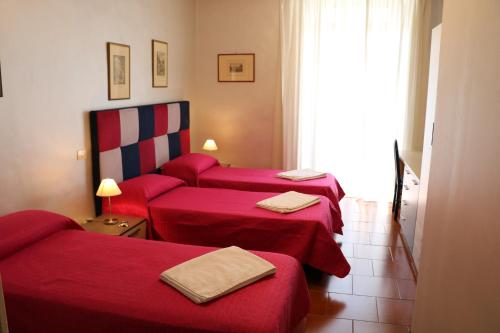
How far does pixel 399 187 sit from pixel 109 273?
3376mm

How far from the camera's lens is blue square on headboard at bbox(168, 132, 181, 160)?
15.2ft

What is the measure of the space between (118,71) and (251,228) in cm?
184

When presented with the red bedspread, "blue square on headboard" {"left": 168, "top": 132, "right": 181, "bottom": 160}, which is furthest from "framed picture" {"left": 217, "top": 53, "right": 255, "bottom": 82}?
the red bedspread

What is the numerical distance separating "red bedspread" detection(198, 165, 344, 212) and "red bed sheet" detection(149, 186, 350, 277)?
0.53m

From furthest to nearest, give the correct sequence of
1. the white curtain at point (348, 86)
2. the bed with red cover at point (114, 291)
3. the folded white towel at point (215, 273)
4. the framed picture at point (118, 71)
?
the white curtain at point (348, 86), the framed picture at point (118, 71), the folded white towel at point (215, 273), the bed with red cover at point (114, 291)

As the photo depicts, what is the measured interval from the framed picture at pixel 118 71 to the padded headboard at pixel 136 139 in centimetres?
16

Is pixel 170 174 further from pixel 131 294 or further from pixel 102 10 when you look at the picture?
pixel 131 294

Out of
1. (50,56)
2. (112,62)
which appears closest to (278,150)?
(112,62)

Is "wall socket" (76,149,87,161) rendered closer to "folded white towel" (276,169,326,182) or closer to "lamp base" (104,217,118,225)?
"lamp base" (104,217,118,225)

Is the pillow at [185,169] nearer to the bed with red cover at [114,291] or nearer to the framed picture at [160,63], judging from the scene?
the framed picture at [160,63]

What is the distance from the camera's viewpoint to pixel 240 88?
18.0 feet

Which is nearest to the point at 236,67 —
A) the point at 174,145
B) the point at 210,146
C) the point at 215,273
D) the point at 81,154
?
the point at 210,146

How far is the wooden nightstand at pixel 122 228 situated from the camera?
2951mm

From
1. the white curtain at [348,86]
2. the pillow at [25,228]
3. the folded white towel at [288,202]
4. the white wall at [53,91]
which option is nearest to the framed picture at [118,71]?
the white wall at [53,91]
